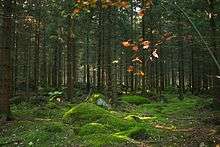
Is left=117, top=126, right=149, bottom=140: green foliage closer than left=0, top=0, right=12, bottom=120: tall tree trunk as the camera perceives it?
Yes

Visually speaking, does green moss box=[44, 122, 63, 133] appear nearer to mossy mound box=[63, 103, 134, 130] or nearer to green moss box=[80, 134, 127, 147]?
green moss box=[80, 134, 127, 147]

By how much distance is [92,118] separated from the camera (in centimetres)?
1608

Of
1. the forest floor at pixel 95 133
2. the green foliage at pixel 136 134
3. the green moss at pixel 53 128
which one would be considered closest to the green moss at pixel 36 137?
the forest floor at pixel 95 133

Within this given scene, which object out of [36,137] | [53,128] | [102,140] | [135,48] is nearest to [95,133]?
[102,140]

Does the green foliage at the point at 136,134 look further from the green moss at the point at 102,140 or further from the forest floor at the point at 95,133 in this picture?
the green moss at the point at 102,140

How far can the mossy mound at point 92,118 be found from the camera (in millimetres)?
15359

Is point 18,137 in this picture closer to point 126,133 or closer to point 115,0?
point 126,133

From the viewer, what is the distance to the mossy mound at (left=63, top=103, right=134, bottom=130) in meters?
15.4

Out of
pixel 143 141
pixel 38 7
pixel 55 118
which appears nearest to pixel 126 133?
pixel 143 141

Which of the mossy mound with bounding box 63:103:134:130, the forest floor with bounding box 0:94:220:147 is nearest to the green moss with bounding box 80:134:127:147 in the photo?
the forest floor with bounding box 0:94:220:147

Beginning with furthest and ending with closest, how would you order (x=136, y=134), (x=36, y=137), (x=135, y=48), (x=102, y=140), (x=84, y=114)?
1. (x=84, y=114)
2. (x=136, y=134)
3. (x=36, y=137)
4. (x=102, y=140)
5. (x=135, y=48)

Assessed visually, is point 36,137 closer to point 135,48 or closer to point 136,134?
point 136,134

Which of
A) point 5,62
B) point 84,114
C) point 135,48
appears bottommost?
point 84,114

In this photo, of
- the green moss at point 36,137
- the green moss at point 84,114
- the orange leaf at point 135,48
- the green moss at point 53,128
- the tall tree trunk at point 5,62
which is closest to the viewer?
the orange leaf at point 135,48
